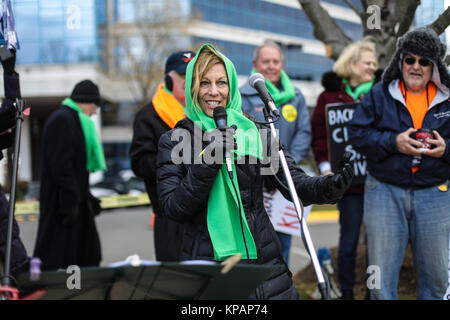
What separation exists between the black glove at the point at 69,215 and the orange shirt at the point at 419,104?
10.4 feet

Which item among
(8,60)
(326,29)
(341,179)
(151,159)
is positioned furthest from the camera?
(326,29)

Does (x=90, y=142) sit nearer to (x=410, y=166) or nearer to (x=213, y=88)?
(x=213, y=88)

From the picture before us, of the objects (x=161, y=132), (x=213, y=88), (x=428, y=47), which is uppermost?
(x=428, y=47)

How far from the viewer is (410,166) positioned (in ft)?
10.9

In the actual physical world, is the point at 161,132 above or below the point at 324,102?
below

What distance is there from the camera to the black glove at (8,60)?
270cm

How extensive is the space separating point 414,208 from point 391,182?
0.23 m

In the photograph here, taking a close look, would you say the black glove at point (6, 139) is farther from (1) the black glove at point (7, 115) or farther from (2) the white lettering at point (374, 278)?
(2) the white lettering at point (374, 278)

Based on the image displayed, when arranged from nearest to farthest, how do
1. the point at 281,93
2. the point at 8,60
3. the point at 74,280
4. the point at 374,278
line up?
1. the point at 74,280
2. the point at 8,60
3. the point at 374,278
4. the point at 281,93

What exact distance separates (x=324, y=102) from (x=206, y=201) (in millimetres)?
2472

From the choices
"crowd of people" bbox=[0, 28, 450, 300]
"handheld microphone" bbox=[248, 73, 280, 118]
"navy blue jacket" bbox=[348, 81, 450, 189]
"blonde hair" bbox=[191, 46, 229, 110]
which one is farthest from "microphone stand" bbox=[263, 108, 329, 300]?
"navy blue jacket" bbox=[348, 81, 450, 189]

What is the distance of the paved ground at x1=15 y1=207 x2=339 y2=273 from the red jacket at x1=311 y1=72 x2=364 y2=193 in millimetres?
2268

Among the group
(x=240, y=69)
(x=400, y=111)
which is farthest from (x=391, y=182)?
(x=240, y=69)

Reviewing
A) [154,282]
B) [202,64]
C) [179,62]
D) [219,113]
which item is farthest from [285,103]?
[154,282]
